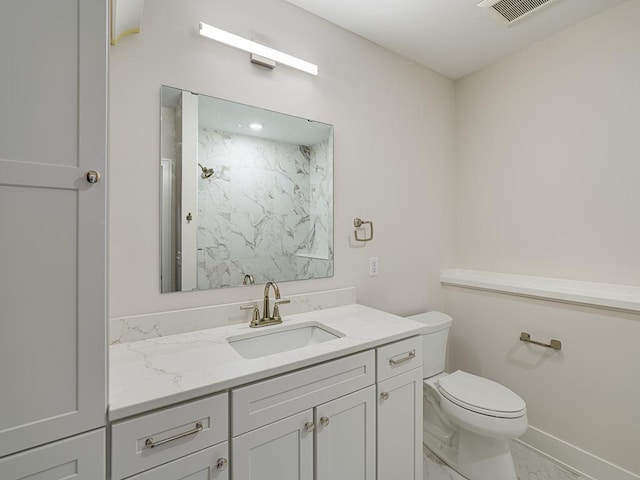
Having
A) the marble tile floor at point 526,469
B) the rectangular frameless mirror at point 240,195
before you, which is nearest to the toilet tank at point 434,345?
the marble tile floor at point 526,469

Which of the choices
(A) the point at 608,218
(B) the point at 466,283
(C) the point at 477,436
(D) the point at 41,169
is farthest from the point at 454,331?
(D) the point at 41,169

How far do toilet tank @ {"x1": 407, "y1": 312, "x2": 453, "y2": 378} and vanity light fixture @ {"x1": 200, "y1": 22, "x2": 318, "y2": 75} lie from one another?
1.66m

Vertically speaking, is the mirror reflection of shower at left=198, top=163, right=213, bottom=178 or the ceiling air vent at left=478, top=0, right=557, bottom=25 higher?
the ceiling air vent at left=478, top=0, right=557, bottom=25

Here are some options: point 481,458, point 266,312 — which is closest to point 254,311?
point 266,312

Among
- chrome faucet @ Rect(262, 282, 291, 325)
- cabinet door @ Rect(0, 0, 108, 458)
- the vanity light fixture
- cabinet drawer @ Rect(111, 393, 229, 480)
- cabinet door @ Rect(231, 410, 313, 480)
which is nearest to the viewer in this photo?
cabinet door @ Rect(0, 0, 108, 458)

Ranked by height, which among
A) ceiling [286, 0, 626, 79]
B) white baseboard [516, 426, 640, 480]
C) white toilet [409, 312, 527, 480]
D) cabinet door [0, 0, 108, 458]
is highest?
ceiling [286, 0, 626, 79]

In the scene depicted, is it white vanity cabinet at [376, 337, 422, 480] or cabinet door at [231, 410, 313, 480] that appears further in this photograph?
white vanity cabinet at [376, 337, 422, 480]

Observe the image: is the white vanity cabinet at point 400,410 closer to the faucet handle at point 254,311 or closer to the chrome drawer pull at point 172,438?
the faucet handle at point 254,311

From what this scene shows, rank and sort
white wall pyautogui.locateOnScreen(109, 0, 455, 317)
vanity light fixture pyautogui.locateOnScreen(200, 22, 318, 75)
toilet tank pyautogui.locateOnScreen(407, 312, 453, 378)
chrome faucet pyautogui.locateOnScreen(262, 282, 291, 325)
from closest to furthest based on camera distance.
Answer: white wall pyautogui.locateOnScreen(109, 0, 455, 317)
vanity light fixture pyautogui.locateOnScreen(200, 22, 318, 75)
chrome faucet pyautogui.locateOnScreen(262, 282, 291, 325)
toilet tank pyautogui.locateOnScreen(407, 312, 453, 378)

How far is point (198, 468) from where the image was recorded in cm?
87

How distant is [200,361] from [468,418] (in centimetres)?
134

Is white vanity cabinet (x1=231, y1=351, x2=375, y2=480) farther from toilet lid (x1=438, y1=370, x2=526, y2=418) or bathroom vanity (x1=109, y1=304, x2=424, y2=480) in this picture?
toilet lid (x1=438, y1=370, x2=526, y2=418)

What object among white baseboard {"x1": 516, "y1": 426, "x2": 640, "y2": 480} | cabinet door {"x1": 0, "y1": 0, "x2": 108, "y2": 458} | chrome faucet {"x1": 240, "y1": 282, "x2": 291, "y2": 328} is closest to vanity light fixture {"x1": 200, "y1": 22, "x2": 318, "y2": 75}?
cabinet door {"x1": 0, "y1": 0, "x2": 108, "y2": 458}

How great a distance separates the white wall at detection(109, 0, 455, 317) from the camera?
1.24 metres
